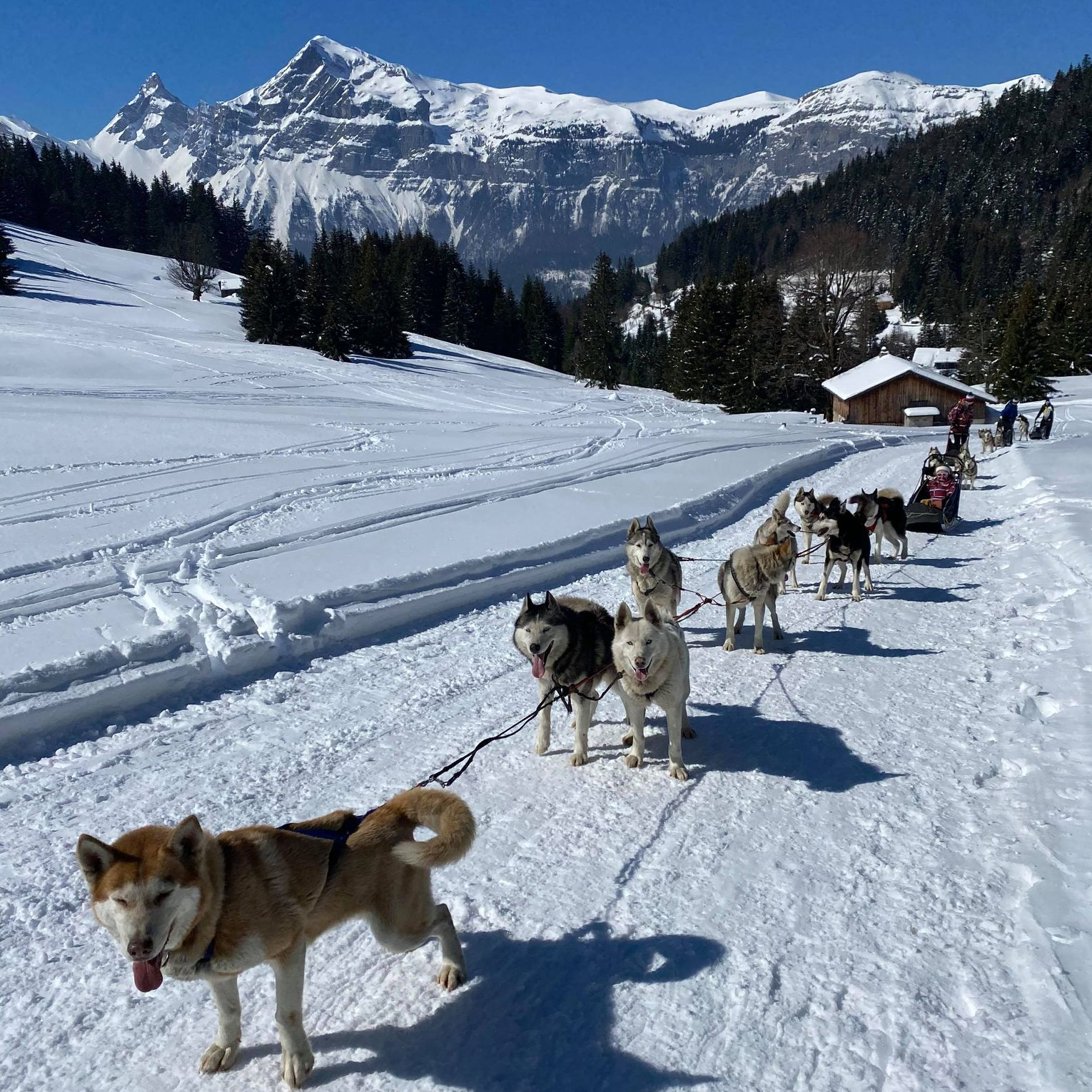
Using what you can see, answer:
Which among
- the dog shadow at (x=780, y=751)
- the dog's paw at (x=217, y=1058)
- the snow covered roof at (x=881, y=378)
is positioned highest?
the snow covered roof at (x=881, y=378)

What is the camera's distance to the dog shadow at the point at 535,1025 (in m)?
2.78

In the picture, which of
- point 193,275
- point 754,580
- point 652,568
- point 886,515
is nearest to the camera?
point 754,580

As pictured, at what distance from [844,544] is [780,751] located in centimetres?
441

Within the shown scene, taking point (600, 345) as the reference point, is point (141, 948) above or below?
below

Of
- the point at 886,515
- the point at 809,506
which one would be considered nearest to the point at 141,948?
the point at 809,506

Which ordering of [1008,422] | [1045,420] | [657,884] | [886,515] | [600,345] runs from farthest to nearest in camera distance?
1. [600,345]
2. [1045,420]
3. [1008,422]
4. [886,515]
5. [657,884]

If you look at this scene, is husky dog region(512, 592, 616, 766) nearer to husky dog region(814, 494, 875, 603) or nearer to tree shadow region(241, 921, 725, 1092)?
tree shadow region(241, 921, 725, 1092)

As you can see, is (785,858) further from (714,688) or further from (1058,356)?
(1058,356)

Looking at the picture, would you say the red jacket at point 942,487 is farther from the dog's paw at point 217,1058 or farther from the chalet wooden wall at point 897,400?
the chalet wooden wall at point 897,400

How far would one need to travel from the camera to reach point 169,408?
2256cm

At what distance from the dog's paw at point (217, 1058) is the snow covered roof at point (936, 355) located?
87068 mm

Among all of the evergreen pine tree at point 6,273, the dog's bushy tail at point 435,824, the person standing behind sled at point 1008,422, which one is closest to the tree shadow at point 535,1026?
the dog's bushy tail at point 435,824

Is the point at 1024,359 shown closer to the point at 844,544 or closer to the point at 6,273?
the point at 844,544

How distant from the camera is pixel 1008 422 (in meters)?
24.7
